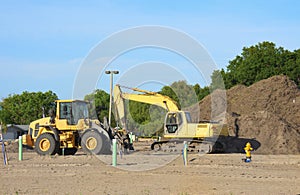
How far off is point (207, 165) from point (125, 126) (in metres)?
10.6

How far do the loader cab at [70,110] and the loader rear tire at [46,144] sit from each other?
120 centimetres

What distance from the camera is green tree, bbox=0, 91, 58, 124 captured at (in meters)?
96.8

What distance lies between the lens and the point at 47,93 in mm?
99875

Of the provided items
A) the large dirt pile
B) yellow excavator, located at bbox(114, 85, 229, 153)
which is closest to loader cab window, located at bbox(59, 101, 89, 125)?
yellow excavator, located at bbox(114, 85, 229, 153)

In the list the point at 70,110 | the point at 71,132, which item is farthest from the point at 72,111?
the point at 71,132

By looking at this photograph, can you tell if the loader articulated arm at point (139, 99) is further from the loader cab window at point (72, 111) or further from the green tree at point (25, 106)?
the green tree at point (25, 106)

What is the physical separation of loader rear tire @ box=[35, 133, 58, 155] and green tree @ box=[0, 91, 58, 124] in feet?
223

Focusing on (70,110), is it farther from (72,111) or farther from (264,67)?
(264,67)

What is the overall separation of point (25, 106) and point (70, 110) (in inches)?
2789

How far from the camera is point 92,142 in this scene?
28203mm

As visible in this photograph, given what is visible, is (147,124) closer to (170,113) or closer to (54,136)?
(170,113)

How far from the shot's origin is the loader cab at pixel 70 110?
2870 centimetres

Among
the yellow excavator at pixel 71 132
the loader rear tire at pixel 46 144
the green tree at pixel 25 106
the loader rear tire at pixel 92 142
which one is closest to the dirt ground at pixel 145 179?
the loader rear tire at pixel 92 142

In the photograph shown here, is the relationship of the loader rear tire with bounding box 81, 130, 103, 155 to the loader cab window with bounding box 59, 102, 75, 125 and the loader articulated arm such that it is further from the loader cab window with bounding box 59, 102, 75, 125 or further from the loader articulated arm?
the loader articulated arm
